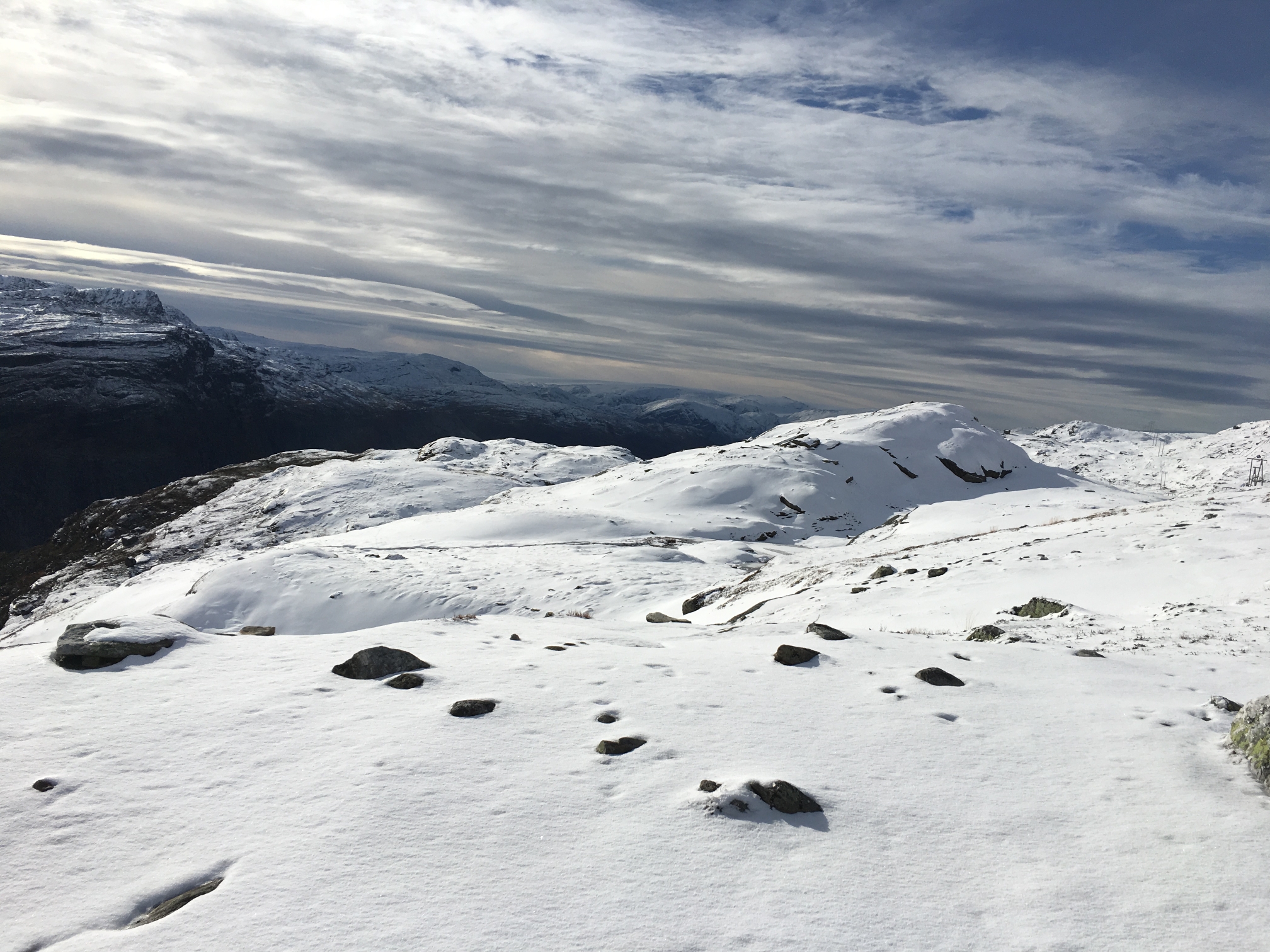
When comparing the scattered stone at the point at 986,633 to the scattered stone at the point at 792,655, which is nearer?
the scattered stone at the point at 792,655

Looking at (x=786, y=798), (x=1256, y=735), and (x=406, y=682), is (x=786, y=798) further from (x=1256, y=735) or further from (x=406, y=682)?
(x=406, y=682)

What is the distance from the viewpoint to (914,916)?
472cm

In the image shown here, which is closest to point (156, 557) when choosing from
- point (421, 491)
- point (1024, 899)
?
point (421, 491)

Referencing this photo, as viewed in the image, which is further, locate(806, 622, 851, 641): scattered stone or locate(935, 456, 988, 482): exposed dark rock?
locate(935, 456, 988, 482): exposed dark rock

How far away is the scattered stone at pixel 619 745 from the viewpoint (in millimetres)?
7008

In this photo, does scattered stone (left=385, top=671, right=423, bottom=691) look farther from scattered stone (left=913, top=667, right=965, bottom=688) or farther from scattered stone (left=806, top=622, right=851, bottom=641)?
scattered stone (left=913, top=667, right=965, bottom=688)

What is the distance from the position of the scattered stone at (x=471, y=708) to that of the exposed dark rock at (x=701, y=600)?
13.3 m

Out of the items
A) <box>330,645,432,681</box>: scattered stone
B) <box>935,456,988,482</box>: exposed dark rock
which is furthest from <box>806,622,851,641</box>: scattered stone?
<box>935,456,988,482</box>: exposed dark rock

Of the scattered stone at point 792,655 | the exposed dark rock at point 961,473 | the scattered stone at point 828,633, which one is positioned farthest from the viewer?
the exposed dark rock at point 961,473

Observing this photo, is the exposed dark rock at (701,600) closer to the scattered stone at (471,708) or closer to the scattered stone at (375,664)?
the scattered stone at (375,664)

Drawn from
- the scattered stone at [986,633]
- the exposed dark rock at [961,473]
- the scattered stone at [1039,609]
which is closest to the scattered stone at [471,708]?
the scattered stone at [986,633]

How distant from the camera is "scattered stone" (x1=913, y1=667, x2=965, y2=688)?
29.0ft

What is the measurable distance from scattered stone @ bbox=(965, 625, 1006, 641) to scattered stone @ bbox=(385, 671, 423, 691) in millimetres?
9022

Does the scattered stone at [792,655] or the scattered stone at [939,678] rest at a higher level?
the scattered stone at [939,678]
